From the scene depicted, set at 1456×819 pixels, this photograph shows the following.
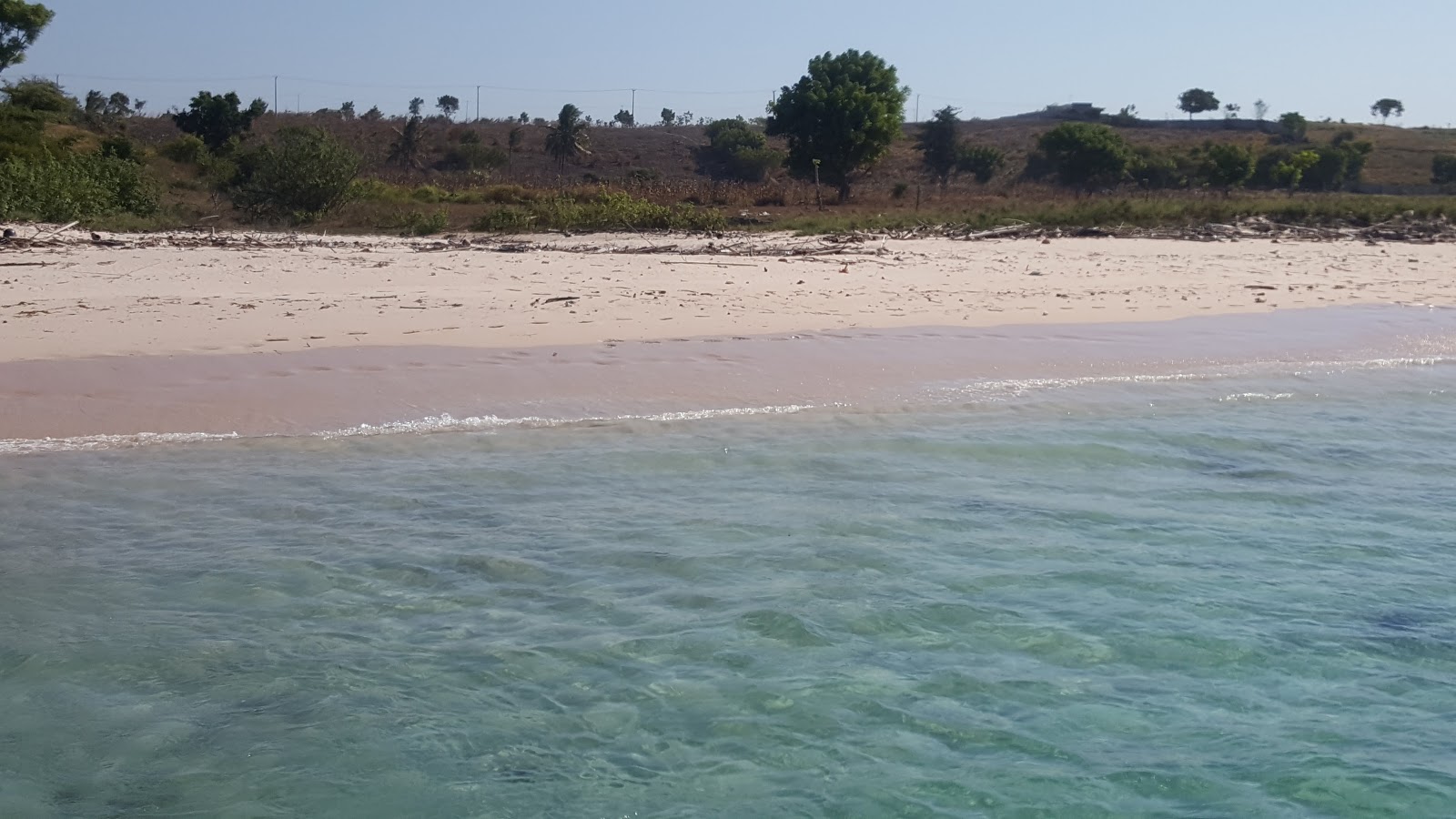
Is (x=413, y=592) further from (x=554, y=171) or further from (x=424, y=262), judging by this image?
(x=554, y=171)

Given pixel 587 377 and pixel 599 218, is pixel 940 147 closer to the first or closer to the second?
pixel 599 218

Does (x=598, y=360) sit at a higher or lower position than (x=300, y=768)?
higher

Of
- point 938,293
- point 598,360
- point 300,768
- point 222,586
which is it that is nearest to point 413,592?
point 222,586

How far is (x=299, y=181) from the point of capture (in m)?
21.7

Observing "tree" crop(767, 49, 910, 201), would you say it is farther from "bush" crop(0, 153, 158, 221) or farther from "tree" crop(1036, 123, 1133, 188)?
"bush" crop(0, 153, 158, 221)

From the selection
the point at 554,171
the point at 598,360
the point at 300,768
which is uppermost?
the point at 554,171

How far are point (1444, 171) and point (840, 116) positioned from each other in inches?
1058

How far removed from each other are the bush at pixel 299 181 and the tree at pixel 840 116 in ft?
54.1

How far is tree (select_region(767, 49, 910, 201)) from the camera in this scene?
36.8m

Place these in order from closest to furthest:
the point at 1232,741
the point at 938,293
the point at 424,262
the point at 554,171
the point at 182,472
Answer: the point at 1232,741 < the point at 182,472 < the point at 938,293 < the point at 424,262 < the point at 554,171

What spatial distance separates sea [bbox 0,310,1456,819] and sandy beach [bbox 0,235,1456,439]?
2.79ft

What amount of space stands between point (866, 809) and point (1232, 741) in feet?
4.14

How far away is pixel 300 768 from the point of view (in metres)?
3.94

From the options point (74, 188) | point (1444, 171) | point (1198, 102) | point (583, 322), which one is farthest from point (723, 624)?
point (1198, 102)
